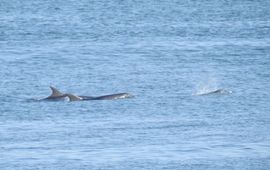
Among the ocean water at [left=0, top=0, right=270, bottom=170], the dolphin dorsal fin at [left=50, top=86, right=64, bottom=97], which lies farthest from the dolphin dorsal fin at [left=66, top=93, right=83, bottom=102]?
the ocean water at [left=0, top=0, right=270, bottom=170]

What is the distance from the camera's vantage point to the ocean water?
34219mm

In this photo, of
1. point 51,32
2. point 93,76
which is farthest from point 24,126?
point 51,32

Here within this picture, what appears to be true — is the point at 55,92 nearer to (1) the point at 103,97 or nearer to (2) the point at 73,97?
(2) the point at 73,97

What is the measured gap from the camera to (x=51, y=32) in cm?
5784

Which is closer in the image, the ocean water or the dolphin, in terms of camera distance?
the ocean water

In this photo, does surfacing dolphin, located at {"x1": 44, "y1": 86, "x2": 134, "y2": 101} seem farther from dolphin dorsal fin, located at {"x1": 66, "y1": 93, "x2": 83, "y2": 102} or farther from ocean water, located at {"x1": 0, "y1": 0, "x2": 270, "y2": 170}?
ocean water, located at {"x1": 0, "y1": 0, "x2": 270, "y2": 170}

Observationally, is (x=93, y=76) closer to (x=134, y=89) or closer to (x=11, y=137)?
(x=134, y=89)

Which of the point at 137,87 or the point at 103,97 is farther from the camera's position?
the point at 137,87

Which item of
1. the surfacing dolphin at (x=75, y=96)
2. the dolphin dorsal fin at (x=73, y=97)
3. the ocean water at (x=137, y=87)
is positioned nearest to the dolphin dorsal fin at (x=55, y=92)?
the surfacing dolphin at (x=75, y=96)

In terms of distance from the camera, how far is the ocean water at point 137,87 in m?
34.2

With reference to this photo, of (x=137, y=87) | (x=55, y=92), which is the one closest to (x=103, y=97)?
(x=55, y=92)

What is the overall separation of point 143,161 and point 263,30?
2610cm

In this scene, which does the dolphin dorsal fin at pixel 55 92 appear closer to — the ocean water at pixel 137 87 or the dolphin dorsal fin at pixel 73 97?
the dolphin dorsal fin at pixel 73 97

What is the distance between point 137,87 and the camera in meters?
43.6
